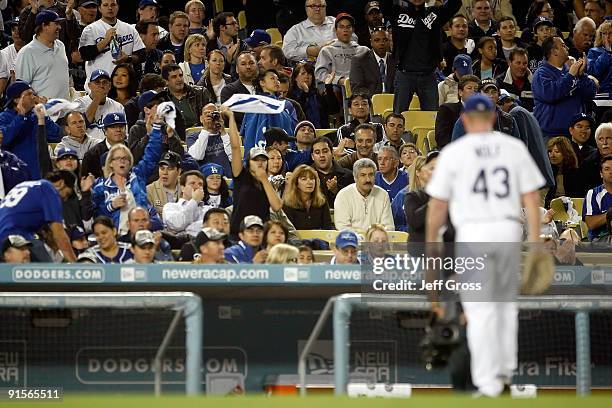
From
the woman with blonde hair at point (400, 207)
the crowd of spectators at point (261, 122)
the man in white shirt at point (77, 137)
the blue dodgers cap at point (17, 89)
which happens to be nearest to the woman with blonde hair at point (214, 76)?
the crowd of spectators at point (261, 122)

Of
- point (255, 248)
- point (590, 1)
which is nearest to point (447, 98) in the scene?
point (590, 1)

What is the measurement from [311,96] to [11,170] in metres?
4.07

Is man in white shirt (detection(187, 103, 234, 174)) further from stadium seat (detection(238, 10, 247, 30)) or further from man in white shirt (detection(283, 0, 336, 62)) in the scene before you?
stadium seat (detection(238, 10, 247, 30))

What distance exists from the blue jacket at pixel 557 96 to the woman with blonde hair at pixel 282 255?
14.8 ft

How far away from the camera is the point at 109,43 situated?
1418 centimetres

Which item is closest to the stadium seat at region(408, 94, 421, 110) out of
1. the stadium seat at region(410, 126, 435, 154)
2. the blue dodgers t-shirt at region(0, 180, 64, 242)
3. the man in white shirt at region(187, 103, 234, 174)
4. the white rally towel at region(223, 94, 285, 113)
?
the stadium seat at region(410, 126, 435, 154)

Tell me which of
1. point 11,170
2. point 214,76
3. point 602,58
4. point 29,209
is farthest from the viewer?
point 602,58

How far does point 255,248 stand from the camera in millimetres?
10602

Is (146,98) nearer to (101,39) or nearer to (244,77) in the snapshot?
(244,77)

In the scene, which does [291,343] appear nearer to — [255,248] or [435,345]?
[255,248]

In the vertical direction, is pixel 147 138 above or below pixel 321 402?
above

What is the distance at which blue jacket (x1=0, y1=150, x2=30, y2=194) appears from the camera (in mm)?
11180

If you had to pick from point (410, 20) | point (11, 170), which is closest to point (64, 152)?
point (11, 170)

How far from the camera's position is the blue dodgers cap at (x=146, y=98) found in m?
12.5
